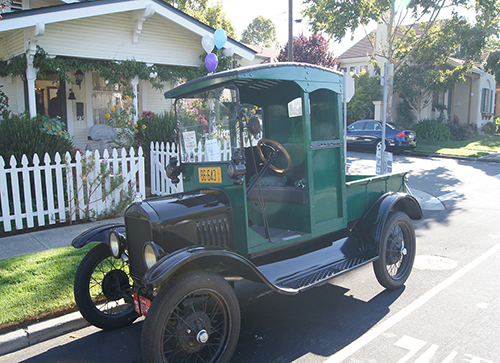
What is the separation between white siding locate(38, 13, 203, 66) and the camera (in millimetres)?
10211

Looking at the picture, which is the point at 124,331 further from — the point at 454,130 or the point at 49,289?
the point at 454,130

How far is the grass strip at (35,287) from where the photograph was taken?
375 cm

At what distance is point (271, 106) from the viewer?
4.66 m

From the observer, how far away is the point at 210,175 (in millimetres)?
3787

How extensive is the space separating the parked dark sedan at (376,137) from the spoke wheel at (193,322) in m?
15.2

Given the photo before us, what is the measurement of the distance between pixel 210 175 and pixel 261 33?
59.6 meters

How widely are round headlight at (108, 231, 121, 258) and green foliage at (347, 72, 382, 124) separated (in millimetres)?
21378

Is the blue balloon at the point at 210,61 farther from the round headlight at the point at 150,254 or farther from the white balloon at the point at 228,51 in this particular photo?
the round headlight at the point at 150,254

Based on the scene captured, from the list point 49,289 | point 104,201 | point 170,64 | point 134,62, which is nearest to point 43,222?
point 104,201

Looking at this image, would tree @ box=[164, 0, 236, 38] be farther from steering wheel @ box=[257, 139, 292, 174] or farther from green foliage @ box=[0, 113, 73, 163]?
steering wheel @ box=[257, 139, 292, 174]

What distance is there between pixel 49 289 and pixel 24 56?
26.6 feet

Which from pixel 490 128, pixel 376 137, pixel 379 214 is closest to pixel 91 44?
pixel 379 214

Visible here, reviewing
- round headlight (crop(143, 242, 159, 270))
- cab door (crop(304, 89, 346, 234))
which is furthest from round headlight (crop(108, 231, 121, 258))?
cab door (crop(304, 89, 346, 234))

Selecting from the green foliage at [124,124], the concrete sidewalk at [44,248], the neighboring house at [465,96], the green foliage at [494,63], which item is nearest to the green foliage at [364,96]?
the neighboring house at [465,96]
